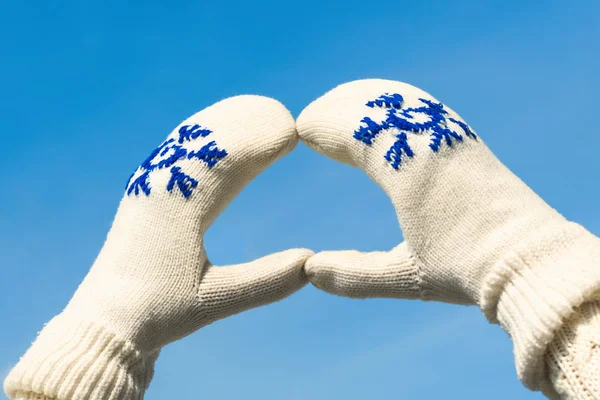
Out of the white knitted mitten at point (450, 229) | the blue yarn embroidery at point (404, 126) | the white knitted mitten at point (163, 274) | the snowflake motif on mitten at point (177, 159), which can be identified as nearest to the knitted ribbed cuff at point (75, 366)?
the white knitted mitten at point (163, 274)

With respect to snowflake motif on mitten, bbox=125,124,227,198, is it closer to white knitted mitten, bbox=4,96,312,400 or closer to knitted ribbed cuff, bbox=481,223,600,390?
white knitted mitten, bbox=4,96,312,400

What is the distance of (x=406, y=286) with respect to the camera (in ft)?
5.50

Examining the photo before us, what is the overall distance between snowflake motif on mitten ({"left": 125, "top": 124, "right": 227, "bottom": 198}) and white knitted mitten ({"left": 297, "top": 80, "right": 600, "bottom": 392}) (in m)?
0.28

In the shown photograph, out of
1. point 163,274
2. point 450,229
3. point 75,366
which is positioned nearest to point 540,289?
point 450,229

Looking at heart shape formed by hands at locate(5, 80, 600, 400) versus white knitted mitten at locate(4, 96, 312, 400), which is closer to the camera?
heart shape formed by hands at locate(5, 80, 600, 400)

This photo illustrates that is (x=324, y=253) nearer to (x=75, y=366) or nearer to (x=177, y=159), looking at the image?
(x=177, y=159)

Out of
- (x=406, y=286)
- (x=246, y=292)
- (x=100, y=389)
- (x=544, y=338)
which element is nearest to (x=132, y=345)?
(x=100, y=389)

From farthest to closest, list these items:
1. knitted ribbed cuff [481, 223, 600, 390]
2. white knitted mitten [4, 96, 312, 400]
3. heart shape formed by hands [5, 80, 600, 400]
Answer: white knitted mitten [4, 96, 312, 400] < heart shape formed by hands [5, 80, 600, 400] < knitted ribbed cuff [481, 223, 600, 390]

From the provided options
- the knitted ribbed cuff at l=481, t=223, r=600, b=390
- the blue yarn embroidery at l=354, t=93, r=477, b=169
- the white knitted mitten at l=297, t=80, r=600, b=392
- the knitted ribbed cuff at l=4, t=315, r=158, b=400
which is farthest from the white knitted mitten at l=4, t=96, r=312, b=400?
the knitted ribbed cuff at l=481, t=223, r=600, b=390

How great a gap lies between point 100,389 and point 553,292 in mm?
980

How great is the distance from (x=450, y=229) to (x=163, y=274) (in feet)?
2.29

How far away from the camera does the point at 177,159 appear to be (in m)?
1.83

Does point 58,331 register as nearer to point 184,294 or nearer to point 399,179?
point 184,294

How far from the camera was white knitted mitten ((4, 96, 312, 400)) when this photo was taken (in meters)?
1.56
